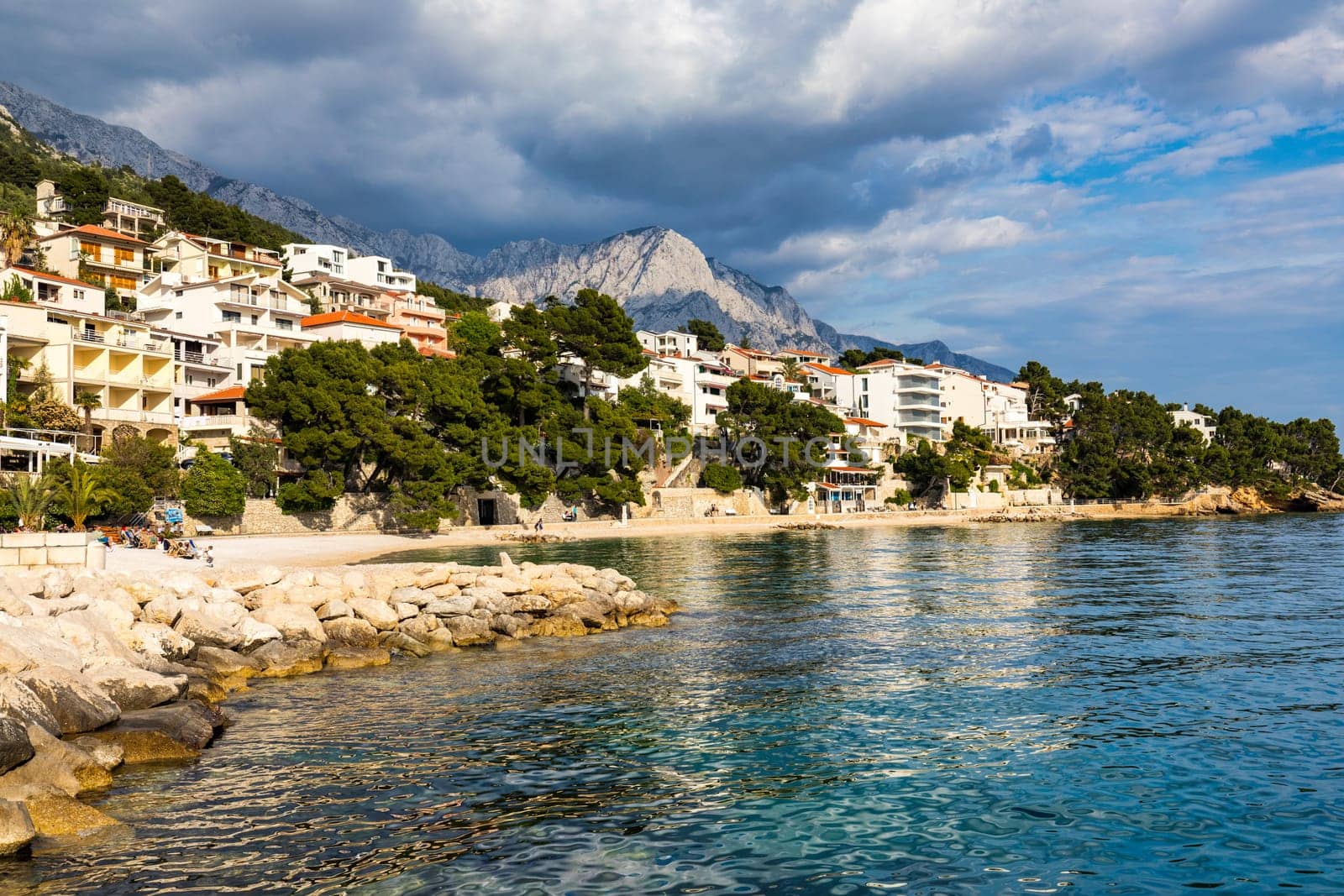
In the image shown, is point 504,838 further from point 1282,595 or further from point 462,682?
point 1282,595

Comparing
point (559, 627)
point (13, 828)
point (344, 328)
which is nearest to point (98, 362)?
point (344, 328)

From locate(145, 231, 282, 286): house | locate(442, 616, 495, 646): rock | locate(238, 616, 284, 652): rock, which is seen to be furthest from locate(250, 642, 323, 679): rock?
locate(145, 231, 282, 286): house

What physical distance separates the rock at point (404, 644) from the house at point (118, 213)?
8826cm

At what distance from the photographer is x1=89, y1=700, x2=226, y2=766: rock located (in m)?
12.8

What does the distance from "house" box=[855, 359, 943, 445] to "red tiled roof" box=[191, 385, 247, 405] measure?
80.7 metres

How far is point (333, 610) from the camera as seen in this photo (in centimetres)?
2244

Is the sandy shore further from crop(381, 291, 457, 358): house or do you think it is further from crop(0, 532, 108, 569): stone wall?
crop(381, 291, 457, 358): house

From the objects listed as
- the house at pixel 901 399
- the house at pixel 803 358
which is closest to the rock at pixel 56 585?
the house at pixel 901 399

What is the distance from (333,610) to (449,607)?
9.52ft

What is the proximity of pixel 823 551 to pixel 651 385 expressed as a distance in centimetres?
4567

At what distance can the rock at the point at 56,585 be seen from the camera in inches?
832

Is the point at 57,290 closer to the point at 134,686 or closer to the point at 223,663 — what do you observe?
the point at 223,663

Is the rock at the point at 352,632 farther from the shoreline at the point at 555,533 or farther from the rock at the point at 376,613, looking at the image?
the shoreline at the point at 555,533

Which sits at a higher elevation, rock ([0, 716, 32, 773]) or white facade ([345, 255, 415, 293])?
white facade ([345, 255, 415, 293])
